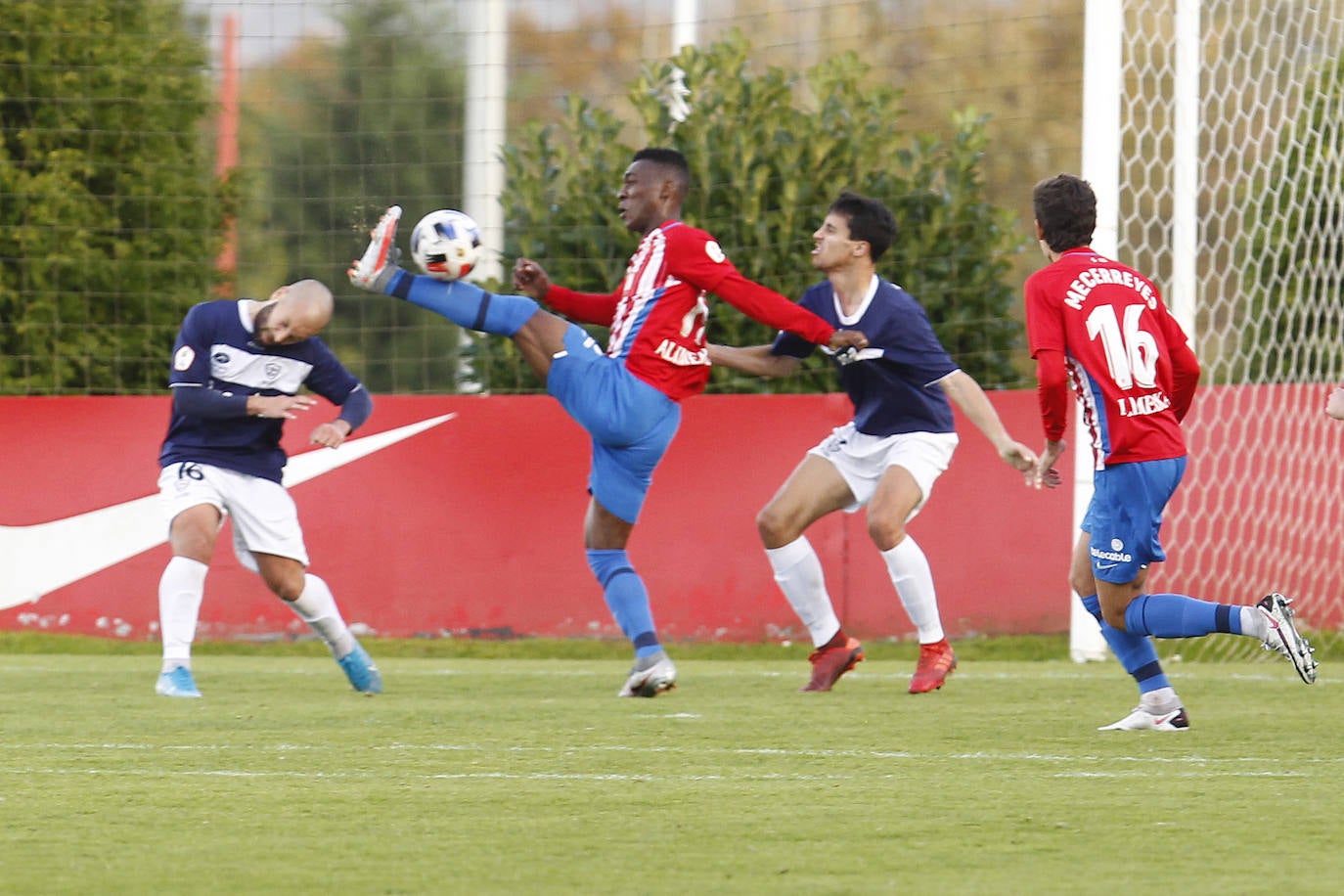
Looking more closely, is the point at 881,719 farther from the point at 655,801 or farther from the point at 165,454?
the point at 165,454

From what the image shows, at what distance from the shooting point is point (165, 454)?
720 cm

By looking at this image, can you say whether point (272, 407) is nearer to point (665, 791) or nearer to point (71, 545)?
point (665, 791)

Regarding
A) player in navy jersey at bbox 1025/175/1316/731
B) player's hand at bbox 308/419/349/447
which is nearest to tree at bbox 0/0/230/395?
player's hand at bbox 308/419/349/447

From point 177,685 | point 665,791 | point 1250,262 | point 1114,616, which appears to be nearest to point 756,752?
point 665,791

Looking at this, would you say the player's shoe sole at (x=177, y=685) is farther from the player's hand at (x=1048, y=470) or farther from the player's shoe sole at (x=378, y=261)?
the player's hand at (x=1048, y=470)

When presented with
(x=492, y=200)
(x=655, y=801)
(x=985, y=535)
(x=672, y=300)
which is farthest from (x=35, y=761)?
(x=492, y=200)

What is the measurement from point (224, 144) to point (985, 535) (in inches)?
218

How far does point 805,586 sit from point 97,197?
5327 millimetres

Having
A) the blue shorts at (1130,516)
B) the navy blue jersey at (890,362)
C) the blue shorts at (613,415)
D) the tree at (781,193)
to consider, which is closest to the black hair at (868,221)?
the navy blue jersey at (890,362)

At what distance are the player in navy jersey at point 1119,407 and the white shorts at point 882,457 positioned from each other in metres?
1.50

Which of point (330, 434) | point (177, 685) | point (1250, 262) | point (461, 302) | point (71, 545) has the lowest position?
point (177, 685)

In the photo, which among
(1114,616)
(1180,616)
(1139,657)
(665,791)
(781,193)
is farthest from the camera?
(781,193)

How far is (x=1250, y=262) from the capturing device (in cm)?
1000

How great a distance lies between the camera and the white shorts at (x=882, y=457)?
23.9 feet
